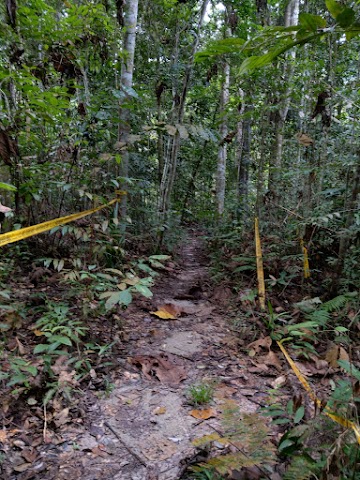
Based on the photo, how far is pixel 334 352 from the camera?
3.26 m

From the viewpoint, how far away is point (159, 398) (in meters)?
2.75

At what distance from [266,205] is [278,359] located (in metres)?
3.70

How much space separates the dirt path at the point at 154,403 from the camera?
2.06 metres

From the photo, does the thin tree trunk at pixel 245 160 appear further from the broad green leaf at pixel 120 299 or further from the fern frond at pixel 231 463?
the fern frond at pixel 231 463

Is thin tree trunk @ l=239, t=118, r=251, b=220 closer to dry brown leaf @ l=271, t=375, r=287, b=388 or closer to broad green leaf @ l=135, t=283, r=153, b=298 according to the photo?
dry brown leaf @ l=271, t=375, r=287, b=388

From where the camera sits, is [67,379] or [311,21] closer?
[311,21]

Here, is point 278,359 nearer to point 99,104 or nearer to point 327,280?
point 327,280

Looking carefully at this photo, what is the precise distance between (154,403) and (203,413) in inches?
15.8

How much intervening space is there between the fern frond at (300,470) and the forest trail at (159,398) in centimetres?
59

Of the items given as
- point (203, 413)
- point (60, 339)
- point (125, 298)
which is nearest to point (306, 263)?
point (203, 413)

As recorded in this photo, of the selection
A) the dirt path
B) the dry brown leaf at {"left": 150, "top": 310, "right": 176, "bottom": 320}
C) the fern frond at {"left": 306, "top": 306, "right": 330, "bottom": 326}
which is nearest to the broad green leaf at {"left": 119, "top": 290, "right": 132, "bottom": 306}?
the dirt path

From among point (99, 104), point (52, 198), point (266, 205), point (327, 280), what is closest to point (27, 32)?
point (99, 104)

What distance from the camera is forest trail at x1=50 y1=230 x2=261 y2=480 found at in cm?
208

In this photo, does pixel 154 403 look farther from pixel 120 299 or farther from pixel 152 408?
pixel 120 299
